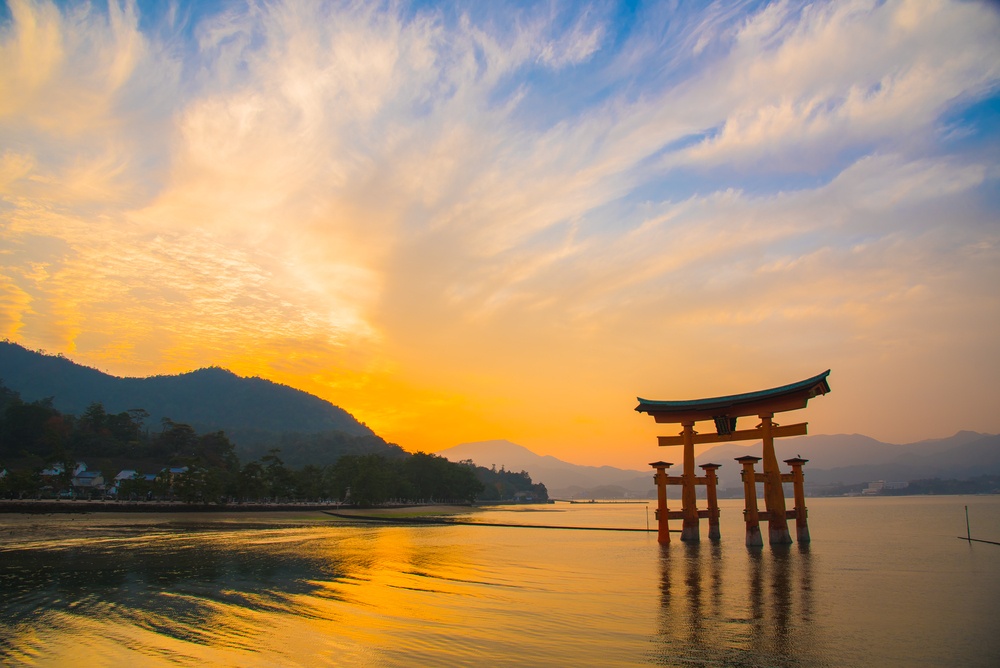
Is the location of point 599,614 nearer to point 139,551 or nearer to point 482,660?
point 482,660

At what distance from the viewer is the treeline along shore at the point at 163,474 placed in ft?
245

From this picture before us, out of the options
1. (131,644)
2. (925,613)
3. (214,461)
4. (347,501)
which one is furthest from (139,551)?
(214,461)

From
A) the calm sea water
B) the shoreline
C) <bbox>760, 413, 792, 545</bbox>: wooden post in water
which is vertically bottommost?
the shoreline

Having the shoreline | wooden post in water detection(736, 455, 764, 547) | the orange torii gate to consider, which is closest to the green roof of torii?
the orange torii gate

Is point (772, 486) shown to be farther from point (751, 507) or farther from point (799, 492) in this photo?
point (799, 492)

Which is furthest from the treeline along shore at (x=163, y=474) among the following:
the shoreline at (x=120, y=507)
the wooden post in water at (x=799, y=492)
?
the wooden post in water at (x=799, y=492)

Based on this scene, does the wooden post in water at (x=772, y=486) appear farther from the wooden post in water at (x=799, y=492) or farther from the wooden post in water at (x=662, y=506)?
the wooden post in water at (x=662, y=506)

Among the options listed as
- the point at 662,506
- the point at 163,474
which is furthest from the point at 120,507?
the point at 662,506

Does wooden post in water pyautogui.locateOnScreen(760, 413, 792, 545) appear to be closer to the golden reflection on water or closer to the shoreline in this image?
the golden reflection on water

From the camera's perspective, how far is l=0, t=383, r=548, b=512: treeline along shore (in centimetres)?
7475

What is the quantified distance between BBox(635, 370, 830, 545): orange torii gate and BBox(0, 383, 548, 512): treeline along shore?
63.4 meters

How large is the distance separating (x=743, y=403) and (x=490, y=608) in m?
19.8

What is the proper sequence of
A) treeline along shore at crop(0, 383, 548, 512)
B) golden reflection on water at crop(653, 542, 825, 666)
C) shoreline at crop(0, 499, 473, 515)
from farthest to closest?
treeline along shore at crop(0, 383, 548, 512) < shoreline at crop(0, 499, 473, 515) < golden reflection on water at crop(653, 542, 825, 666)

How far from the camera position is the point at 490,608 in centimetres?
1484
